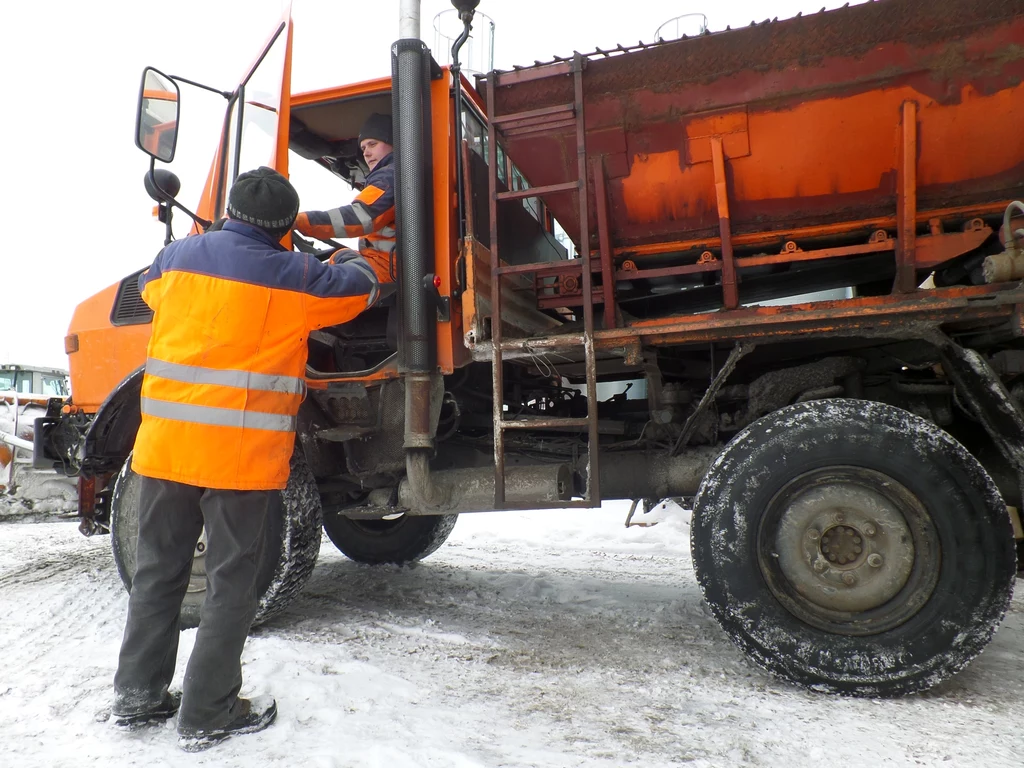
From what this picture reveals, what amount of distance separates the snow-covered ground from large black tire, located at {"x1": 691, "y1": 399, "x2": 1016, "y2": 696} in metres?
0.18

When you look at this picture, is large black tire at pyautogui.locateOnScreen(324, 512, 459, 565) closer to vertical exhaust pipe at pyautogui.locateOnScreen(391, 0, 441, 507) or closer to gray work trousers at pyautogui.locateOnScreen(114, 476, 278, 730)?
vertical exhaust pipe at pyautogui.locateOnScreen(391, 0, 441, 507)

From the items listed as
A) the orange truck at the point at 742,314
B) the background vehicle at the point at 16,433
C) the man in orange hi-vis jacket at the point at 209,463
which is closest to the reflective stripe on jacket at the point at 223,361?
the man in orange hi-vis jacket at the point at 209,463

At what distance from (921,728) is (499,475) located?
1.77 meters

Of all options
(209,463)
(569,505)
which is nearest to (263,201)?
(209,463)

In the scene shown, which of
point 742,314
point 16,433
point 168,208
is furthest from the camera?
point 16,433

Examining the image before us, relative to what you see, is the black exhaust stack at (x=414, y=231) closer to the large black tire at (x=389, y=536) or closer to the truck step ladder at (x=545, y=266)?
the truck step ladder at (x=545, y=266)

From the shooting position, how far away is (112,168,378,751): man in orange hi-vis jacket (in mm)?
2143

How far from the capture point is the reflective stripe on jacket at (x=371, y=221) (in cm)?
299

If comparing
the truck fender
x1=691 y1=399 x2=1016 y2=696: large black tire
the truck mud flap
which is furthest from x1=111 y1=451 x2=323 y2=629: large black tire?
the truck mud flap

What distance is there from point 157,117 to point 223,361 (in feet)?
5.65

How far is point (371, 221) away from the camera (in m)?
Result: 3.13

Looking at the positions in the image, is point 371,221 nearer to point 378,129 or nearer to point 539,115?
point 378,129

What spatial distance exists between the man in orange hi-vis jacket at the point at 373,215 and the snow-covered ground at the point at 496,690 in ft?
6.10

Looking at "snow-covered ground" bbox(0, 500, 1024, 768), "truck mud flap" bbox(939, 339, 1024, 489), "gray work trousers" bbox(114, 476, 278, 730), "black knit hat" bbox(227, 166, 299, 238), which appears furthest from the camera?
"truck mud flap" bbox(939, 339, 1024, 489)
